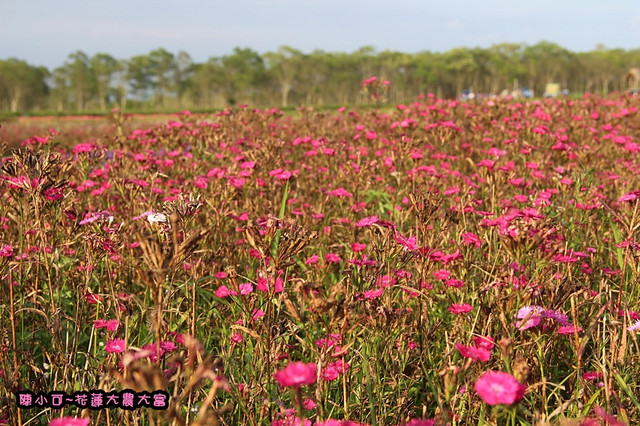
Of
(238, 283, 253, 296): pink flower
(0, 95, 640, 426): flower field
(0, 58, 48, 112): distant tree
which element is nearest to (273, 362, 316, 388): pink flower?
(0, 95, 640, 426): flower field

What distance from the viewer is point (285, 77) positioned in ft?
255

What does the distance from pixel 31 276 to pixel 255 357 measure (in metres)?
1.61

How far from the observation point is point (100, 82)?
72.6m

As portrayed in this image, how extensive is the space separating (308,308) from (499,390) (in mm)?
714

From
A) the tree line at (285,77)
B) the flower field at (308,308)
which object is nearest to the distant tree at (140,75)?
the tree line at (285,77)

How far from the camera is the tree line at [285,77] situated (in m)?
69.3

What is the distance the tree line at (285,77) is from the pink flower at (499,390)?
213 feet

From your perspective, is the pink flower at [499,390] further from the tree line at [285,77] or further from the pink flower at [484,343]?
the tree line at [285,77]

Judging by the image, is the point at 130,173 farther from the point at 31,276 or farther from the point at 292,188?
the point at 31,276

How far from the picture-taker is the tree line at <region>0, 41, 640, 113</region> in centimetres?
6931

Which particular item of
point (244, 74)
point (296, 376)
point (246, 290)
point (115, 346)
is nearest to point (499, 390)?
point (296, 376)

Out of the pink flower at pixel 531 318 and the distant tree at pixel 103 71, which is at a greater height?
the distant tree at pixel 103 71

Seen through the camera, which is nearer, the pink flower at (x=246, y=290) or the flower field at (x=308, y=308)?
the flower field at (x=308, y=308)

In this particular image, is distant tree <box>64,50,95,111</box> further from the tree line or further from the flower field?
the flower field
